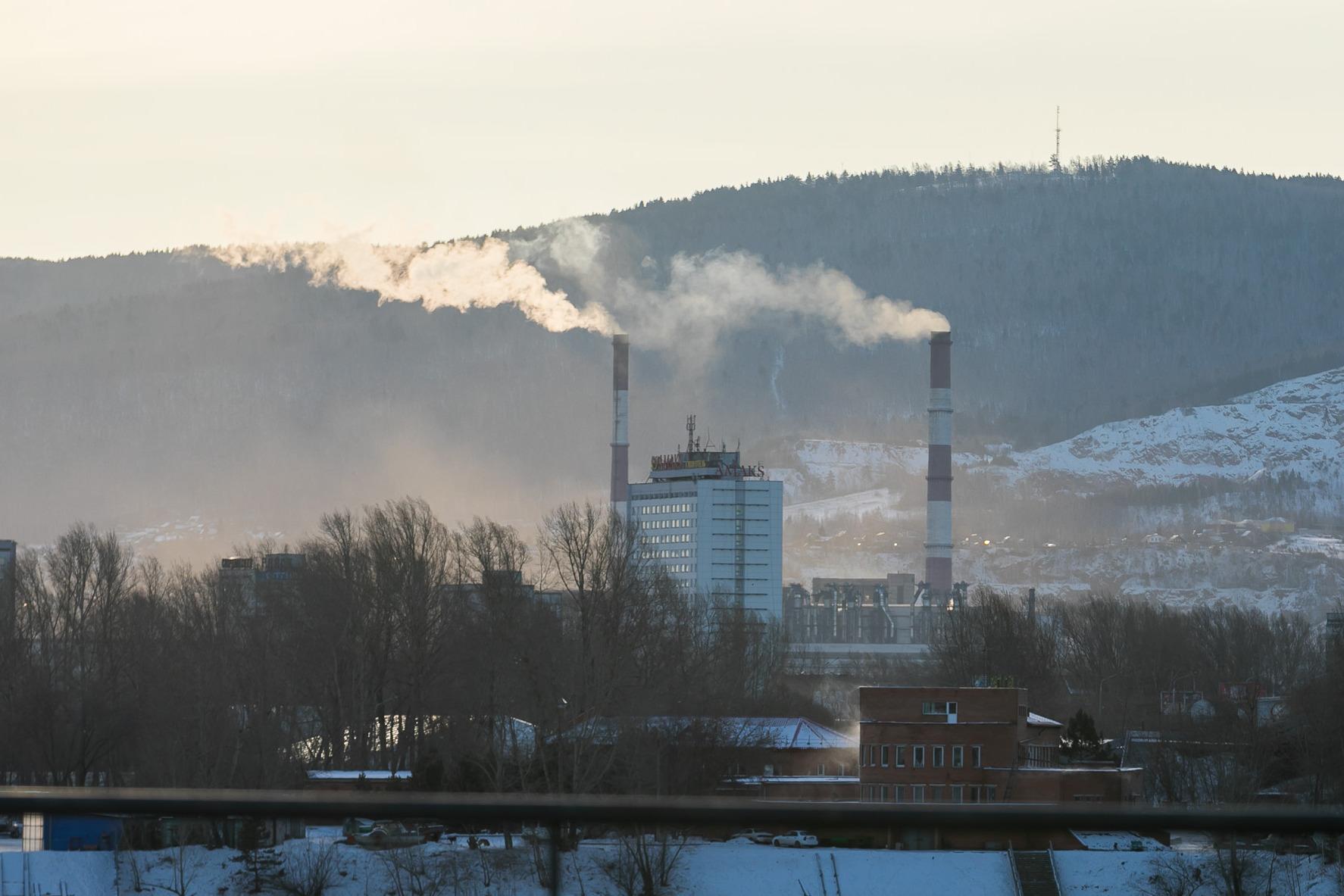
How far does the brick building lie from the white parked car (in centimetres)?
3766

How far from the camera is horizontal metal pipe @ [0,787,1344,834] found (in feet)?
16.7

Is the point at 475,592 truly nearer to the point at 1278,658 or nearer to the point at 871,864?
the point at 1278,658

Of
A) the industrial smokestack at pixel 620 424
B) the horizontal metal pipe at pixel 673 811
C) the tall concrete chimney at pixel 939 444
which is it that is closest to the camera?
the horizontal metal pipe at pixel 673 811

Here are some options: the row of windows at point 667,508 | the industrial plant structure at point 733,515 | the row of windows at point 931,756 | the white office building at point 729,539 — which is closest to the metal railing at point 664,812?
the row of windows at point 931,756

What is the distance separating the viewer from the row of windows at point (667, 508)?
13112cm

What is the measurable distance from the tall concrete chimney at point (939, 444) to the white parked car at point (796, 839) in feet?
390

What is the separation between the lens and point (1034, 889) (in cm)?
519

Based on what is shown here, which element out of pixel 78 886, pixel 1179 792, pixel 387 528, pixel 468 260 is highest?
pixel 468 260

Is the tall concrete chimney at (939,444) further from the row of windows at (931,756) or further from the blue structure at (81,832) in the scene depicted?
the blue structure at (81,832)

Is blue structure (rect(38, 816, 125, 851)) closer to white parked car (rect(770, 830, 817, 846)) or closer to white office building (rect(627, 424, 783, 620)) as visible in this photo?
white parked car (rect(770, 830, 817, 846))

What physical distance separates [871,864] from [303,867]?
1522 mm

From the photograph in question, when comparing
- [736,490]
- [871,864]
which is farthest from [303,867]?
[736,490]

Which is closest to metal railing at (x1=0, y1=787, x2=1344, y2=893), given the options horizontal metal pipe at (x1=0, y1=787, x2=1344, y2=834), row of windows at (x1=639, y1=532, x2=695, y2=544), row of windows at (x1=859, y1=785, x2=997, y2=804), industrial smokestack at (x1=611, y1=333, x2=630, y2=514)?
horizontal metal pipe at (x1=0, y1=787, x2=1344, y2=834)

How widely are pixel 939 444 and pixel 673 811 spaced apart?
12148 cm
